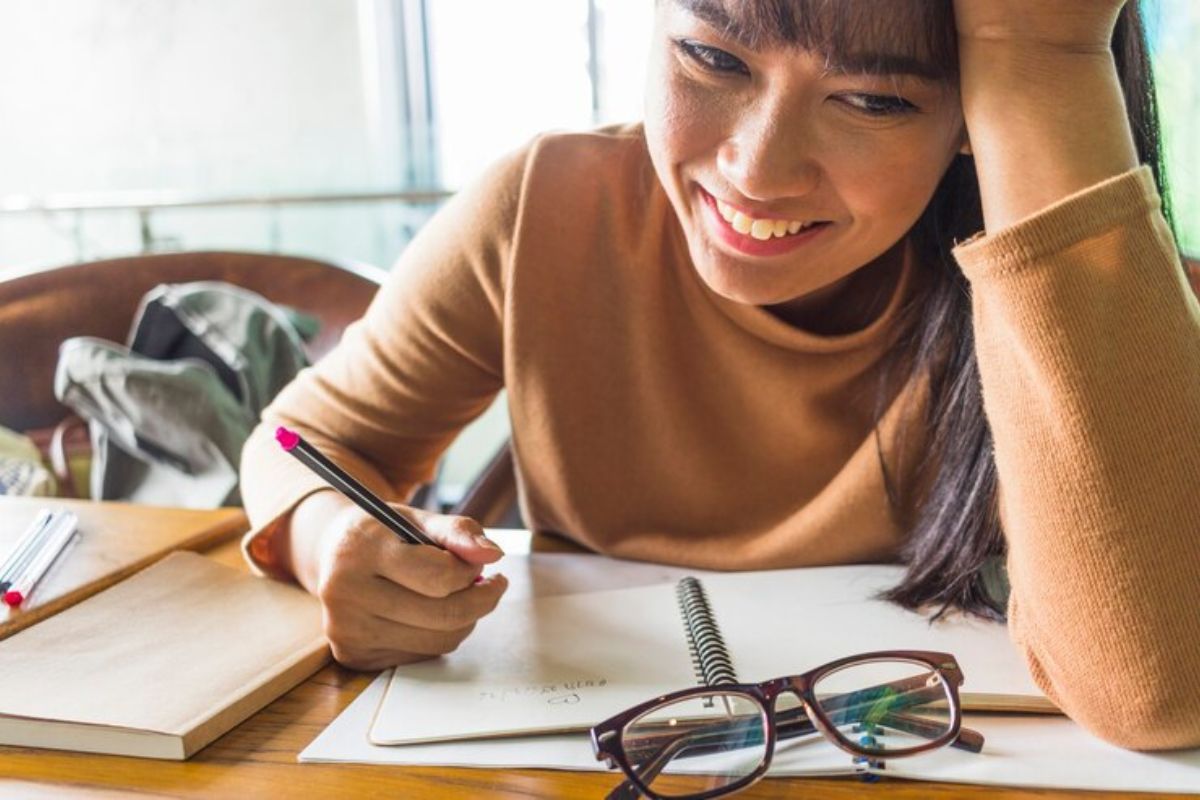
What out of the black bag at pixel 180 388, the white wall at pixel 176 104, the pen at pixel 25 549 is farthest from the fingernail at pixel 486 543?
the white wall at pixel 176 104

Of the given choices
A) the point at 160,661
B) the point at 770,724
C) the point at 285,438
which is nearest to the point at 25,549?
the point at 160,661

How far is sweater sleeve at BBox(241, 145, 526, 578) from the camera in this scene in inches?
38.3

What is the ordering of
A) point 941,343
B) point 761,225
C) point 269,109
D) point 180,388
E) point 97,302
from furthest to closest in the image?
point 269,109 → point 97,302 → point 180,388 → point 941,343 → point 761,225

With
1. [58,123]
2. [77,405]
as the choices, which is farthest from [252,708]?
[58,123]

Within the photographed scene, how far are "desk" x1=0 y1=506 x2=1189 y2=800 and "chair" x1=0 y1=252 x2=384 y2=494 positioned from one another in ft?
3.37

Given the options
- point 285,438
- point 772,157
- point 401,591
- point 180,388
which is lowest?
point 180,388

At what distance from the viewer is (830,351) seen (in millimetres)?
969

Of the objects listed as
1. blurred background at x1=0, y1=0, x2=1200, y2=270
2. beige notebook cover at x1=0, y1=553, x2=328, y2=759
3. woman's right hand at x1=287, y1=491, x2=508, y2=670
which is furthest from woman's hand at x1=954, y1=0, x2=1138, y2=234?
blurred background at x1=0, y1=0, x2=1200, y2=270

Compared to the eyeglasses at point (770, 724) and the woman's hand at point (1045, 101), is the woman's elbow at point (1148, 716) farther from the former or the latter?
the woman's hand at point (1045, 101)

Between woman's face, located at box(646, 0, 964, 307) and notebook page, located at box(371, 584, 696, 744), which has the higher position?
woman's face, located at box(646, 0, 964, 307)

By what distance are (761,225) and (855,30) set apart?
161mm

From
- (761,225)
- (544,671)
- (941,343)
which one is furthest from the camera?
(941,343)

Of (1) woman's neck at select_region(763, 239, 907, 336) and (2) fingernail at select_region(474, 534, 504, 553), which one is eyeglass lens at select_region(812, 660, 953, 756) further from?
(1) woman's neck at select_region(763, 239, 907, 336)

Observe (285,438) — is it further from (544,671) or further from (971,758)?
(971,758)
